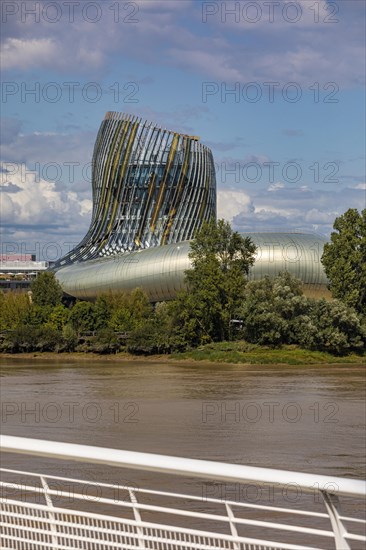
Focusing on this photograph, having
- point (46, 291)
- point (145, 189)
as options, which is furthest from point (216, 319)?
point (145, 189)

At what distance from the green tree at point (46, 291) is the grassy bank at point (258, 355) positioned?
1986 cm

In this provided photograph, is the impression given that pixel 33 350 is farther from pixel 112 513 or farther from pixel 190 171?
pixel 112 513

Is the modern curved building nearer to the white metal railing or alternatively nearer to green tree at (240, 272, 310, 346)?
green tree at (240, 272, 310, 346)

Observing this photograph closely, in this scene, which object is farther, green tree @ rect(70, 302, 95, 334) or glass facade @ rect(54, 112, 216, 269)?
glass facade @ rect(54, 112, 216, 269)

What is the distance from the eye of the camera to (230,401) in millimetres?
28062

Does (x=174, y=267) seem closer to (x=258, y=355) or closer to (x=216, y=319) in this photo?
(x=216, y=319)

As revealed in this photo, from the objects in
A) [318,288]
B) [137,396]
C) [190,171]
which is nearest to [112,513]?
[137,396]

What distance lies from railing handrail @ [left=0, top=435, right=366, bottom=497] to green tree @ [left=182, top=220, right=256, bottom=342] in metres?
41.7

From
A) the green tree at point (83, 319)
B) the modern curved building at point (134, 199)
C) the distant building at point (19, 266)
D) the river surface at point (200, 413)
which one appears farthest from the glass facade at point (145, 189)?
the distant building at point (19, 266)

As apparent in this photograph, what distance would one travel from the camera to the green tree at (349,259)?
154 feet

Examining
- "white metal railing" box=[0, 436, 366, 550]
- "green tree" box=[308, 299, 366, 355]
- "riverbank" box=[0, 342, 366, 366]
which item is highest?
"white metal railing" box=[0, 436, 366, 550]

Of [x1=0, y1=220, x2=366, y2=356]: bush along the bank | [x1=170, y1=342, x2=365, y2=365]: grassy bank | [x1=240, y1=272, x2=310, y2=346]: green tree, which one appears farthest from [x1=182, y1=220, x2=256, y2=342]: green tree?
[x1=240, y1=272, x2=310, y2=346]: green tree

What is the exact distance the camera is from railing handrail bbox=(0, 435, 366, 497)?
13.6 ft

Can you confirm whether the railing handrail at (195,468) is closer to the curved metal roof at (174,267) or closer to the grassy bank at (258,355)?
the grassy bank at (258,355)
